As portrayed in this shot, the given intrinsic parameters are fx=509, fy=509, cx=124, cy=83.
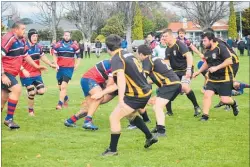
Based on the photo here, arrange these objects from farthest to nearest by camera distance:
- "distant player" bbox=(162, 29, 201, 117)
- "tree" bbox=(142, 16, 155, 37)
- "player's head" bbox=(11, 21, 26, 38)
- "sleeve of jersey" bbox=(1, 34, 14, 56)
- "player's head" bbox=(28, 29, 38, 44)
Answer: "tree" bbox=(142, 16, 155, 37) → "player's head" bbox=(28, 29, 38, 44) → "distant player" bbox=(162, 29, 201, 117) → "player's head" bbox=(11, 21, 26, 38) → "sleeve of jersey" bbox=(1, 34, 14, 56)

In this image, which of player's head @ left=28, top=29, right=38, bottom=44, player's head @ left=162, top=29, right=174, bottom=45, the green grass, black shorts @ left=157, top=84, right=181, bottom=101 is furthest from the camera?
player's head @ left=28, top=29, right=38, bottom=44

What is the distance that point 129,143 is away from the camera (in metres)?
8.52

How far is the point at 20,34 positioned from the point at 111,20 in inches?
2167

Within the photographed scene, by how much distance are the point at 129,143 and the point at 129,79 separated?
1.32 m

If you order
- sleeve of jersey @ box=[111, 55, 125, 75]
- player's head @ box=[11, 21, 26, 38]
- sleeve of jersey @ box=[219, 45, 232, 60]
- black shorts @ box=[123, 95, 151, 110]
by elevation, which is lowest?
black shorts @ box=[123, 95, 151, 110]

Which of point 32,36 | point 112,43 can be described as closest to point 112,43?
point 112,43

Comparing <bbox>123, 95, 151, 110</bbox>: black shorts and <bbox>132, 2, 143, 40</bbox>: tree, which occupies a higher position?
<bbox>123, 95, 151, 110</bbox>: black shorts

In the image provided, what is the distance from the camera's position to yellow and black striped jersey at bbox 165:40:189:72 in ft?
37.5

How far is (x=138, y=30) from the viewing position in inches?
2618

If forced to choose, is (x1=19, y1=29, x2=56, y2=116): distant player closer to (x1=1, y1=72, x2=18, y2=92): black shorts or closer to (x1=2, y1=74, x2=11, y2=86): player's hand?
(x1=1, y1=72, x2=18, y2=92): black shorts

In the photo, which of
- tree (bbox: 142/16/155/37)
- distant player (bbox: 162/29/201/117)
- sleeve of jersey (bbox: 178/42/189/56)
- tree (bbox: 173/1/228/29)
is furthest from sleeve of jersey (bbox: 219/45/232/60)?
tree (bbox: 142/16/155/37)

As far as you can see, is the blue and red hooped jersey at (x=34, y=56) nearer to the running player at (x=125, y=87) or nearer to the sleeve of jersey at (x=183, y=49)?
the sleeve of jersey at (x=183, y=49)

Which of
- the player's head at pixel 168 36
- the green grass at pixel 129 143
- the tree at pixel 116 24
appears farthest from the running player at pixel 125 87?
the tree at pixel 116 24

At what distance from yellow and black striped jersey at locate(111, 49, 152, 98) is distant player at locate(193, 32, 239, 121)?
319cm
